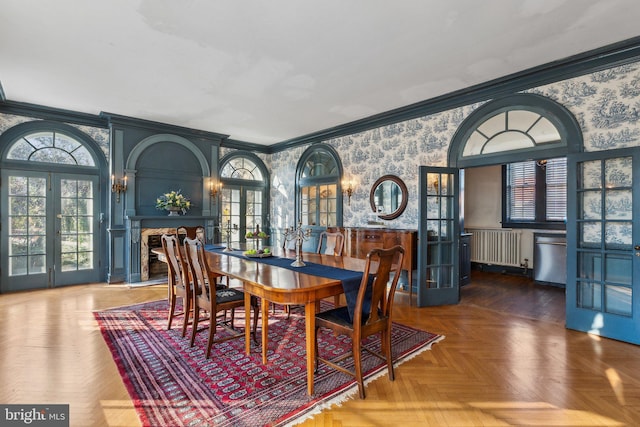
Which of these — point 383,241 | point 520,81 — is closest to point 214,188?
point 383,241

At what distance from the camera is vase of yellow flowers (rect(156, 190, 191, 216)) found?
5809mm

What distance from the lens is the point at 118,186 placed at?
548cm

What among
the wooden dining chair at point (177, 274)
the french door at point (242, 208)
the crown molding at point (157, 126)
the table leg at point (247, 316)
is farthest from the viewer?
the french door at point (242, 208)

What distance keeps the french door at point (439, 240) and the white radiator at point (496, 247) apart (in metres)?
2.16

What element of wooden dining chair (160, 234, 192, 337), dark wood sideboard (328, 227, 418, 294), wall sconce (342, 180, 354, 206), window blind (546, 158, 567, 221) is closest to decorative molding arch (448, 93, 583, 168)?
dark wood sideboard (328, 227, 418, 294)

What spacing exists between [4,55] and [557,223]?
8.40 m

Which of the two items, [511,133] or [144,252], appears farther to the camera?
[144,252]

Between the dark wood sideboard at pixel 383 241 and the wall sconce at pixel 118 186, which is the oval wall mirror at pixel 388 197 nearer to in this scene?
the dark wood sideboard at pixel 383 241

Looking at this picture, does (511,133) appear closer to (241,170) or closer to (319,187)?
(319,187)

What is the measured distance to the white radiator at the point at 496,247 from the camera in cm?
616

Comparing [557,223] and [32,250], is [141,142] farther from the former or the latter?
[557,223]

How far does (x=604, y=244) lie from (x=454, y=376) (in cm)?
224

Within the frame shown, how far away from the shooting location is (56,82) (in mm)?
4117

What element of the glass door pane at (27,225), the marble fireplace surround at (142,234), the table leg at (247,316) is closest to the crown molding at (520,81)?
the table leg at (247,316)
